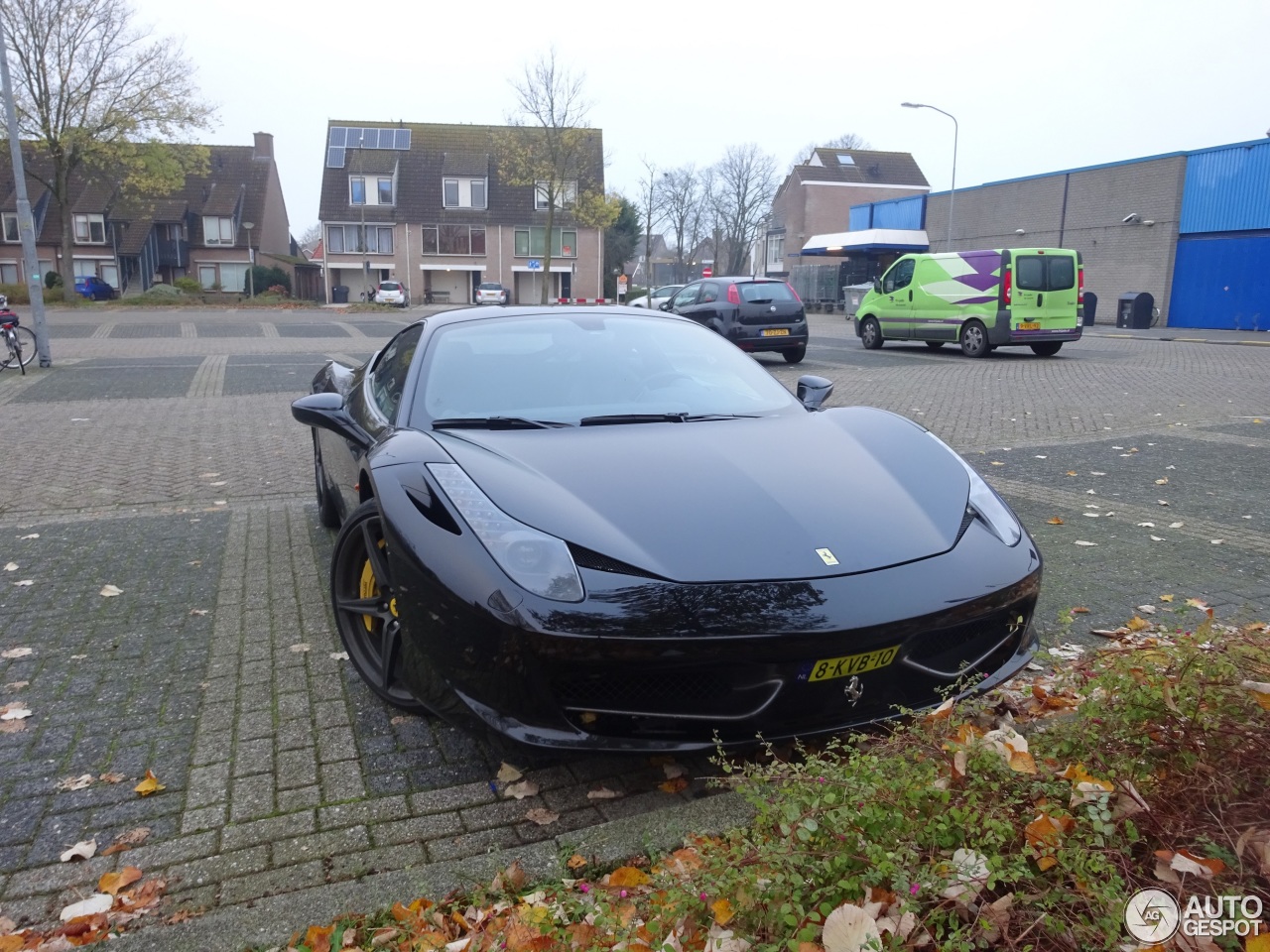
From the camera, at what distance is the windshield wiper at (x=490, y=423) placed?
11.4 feet

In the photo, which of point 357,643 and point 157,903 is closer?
point 157,903

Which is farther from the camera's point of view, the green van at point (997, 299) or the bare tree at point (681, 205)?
the bare tree at point (681, 205)

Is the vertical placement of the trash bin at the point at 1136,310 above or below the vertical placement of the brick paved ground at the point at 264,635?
above

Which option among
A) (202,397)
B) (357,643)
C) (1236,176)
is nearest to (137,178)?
(202,397)

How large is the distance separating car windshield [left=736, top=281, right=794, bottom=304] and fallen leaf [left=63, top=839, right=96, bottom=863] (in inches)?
594

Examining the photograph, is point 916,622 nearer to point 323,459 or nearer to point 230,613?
point 230,613

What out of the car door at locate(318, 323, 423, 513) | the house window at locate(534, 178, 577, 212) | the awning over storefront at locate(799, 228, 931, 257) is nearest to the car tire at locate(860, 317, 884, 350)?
the car door at locate(318, 323, 423, 513)

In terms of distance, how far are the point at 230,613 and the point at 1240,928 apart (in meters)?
3.84

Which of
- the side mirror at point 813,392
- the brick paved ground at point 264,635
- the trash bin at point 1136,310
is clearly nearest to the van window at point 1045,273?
the brick paved ground at point 264,635

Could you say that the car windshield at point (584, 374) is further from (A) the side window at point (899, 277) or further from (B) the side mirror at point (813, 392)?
(A) the side window at point (899, 277)

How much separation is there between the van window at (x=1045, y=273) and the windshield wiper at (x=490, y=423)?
16133mm

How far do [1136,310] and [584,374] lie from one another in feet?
99.5

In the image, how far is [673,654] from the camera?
244cm

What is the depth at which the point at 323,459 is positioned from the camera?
529cm
